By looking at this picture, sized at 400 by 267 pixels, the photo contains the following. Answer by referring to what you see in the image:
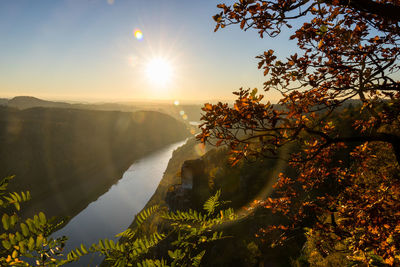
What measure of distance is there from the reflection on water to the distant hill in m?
3.97

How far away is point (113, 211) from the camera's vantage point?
5784 cm

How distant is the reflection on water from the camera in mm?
46319

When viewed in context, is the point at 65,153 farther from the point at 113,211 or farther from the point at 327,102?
the point at 327,102

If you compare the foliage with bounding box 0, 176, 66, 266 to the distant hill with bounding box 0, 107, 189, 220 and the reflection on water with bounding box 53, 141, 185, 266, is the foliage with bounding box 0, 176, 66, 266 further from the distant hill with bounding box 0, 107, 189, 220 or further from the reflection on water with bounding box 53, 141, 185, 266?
the distant hill with bounding box 0, 107, 189, 220

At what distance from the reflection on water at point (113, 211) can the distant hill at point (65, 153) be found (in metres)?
3.97

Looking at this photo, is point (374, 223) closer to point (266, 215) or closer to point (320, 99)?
point (320, 99)

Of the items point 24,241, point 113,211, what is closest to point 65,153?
point 113,211

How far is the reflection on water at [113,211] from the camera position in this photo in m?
46.3

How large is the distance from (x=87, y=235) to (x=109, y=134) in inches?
4015

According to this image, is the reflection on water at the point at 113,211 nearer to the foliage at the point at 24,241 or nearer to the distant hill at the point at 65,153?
the distant hill at the point at 65,153

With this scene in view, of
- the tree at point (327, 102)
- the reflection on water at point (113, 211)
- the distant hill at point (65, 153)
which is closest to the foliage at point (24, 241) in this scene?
the tree at point (327, 102)

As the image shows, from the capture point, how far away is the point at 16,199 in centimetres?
235

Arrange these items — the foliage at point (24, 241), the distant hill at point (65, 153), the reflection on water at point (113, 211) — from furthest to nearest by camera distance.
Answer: the distant hill at point (65, 153), the reflection on water at point (113, 211), the foliage at point (24, 241)

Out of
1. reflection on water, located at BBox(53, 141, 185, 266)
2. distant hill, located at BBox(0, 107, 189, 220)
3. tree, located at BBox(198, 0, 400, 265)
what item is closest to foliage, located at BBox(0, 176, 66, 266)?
tree, located at BBox(198, 0, 400, 265)
